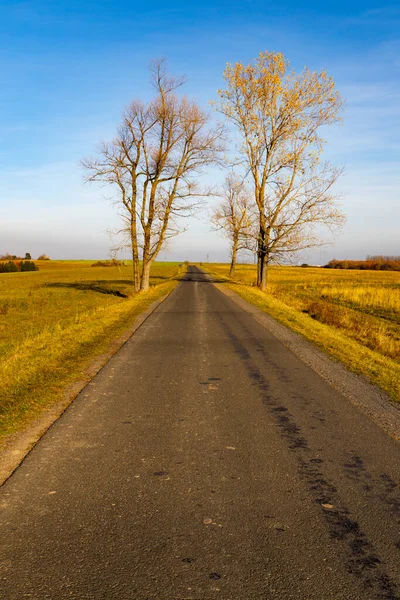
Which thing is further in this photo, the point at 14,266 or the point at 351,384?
the point at 14,266

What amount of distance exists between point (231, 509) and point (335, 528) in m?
0.81

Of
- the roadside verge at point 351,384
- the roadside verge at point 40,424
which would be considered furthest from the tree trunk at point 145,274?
→ the roadside verge at point 40,424

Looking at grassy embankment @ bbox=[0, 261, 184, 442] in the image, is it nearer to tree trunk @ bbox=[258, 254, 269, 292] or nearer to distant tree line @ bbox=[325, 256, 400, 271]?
tree trunk @ bbox=[258, 254, 269, 292]

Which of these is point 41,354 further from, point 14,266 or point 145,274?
point 14,266

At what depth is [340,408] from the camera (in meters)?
5.70

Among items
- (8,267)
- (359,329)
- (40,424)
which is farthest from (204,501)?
(8,267)

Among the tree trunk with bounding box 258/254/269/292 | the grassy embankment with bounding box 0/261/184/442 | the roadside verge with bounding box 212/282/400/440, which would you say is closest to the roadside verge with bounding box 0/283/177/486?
the grassy embankment with bounding box 0/261/184/442

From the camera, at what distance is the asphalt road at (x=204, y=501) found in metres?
2.53

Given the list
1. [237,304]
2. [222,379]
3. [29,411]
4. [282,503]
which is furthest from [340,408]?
[237,304]

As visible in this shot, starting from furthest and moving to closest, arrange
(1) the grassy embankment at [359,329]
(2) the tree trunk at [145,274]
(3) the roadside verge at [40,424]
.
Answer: (2) the tree trunk at [145,274]
(1) the grassy embankment at [359,329]
(3) the roadside verge at [40,424]

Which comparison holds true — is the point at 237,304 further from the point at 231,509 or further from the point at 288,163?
the point at 231,509

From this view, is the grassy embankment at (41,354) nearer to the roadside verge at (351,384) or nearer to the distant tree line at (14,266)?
the roadside verge at (351,384)

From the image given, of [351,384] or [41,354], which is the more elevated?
[41,354]

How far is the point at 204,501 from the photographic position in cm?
337
